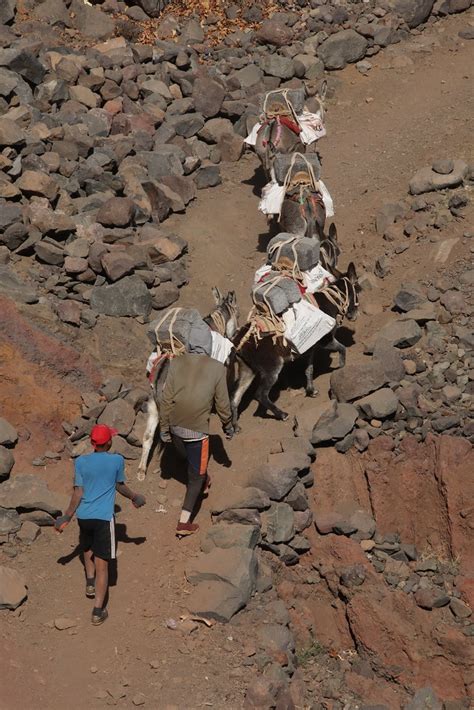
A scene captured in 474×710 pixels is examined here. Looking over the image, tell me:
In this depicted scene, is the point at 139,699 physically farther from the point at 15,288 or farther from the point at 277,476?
the point at 15,288

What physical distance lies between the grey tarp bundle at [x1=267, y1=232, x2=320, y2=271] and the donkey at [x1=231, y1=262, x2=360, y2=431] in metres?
0.33

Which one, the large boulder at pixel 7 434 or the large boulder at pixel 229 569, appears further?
the large boulder at pixel 7 434

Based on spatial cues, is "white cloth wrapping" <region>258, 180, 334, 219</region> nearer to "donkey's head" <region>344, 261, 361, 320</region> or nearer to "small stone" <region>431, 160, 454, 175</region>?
"donkey's head" <region>344, 261, 361, 320</region>

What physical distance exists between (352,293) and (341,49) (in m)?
7.81

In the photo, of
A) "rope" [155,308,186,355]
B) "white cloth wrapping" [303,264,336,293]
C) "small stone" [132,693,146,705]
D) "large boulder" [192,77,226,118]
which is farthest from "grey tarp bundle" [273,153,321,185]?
"small stone" [132,693,146,705]

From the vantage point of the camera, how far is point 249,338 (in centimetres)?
951

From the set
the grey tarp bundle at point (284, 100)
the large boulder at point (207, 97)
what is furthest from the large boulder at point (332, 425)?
the large boulder at point (207, 97)

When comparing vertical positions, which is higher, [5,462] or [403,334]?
[5,462]

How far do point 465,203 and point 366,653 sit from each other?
5.99m

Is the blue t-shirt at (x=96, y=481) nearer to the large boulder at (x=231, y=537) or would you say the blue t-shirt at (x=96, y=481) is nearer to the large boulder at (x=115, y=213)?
the large boulder at (x=231, y=537)

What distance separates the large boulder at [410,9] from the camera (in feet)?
57.6

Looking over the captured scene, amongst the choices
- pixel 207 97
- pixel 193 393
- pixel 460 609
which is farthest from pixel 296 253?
pixel 207 97

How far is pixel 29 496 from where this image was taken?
A: 28.2 feet

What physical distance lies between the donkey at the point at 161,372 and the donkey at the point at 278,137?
11.3ft
